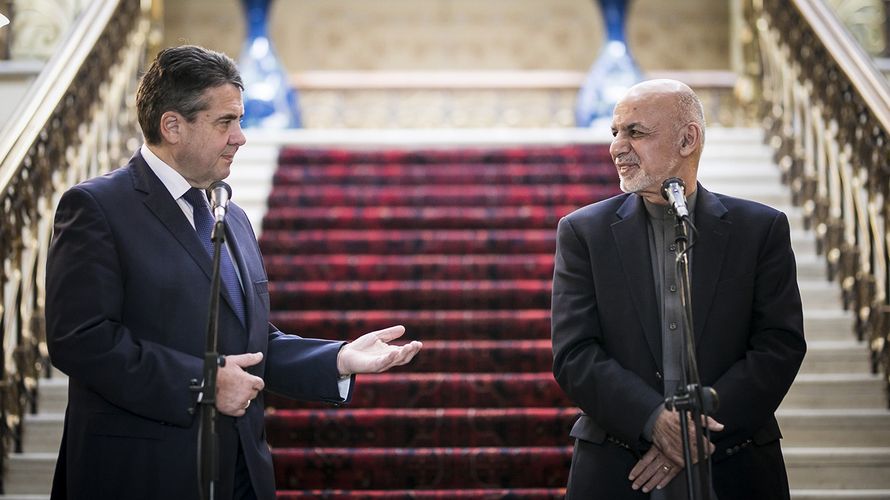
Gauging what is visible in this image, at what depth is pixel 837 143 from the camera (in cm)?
592

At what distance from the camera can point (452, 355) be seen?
210 inches

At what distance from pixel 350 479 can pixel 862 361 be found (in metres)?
2.42

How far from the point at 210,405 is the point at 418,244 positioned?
3727mm

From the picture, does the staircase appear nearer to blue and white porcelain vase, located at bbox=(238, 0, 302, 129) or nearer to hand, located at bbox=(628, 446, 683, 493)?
blue and white porcelain vase, located at bbox=(238, 0, 302, 129)

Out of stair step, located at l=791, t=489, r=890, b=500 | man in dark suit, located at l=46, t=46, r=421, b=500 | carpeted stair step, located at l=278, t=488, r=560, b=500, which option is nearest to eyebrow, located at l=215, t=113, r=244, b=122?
man in dark suit, located at l=46, t=46, r=421, b=500

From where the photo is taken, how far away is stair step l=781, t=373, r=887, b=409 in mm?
4934

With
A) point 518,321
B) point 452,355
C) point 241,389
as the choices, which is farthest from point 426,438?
point 241,389

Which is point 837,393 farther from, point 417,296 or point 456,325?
point 417,296

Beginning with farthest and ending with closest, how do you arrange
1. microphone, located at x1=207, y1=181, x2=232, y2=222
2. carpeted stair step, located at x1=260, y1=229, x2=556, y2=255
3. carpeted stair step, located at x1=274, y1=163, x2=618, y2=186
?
carpeted stair step, located at x1=274, y1=163, x2=618, y2=186 < carpeted stair step, located at x1=260, y1=229, x2=556, y2=255 < microphone, located at x1=207, y1=181, x2=232, y2=222

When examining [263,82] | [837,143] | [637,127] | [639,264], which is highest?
[263,82]

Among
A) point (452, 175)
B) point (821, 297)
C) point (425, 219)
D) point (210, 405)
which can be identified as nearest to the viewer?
point (210, 405)

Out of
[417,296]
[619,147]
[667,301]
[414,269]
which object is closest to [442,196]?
[414,269]

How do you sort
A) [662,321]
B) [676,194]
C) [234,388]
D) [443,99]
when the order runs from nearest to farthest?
[234,388] < [676,194] < [662,321] < [443,99]

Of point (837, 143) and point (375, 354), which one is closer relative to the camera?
point (375, 354)
